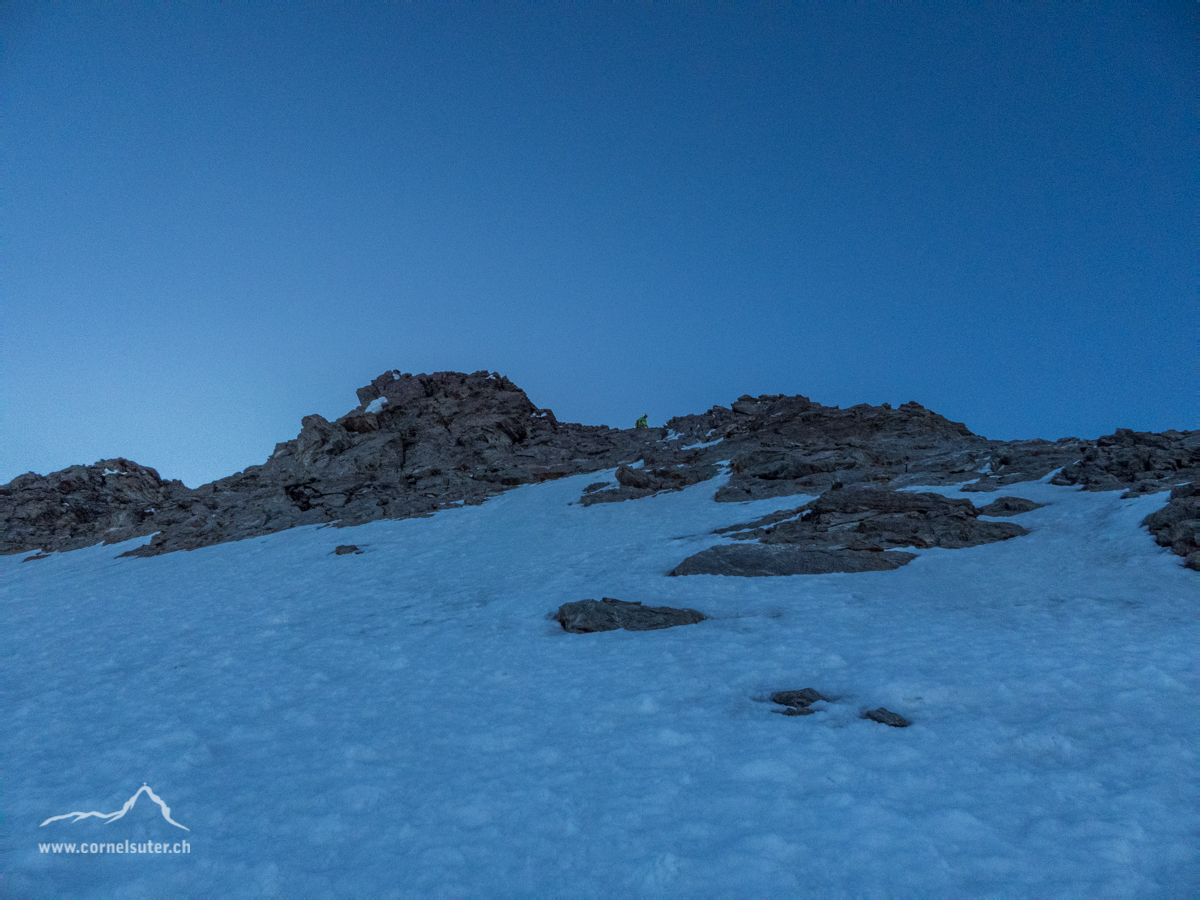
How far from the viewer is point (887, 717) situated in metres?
6.95

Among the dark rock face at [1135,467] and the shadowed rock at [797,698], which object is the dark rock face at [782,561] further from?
the dark rock face at [1135,467]

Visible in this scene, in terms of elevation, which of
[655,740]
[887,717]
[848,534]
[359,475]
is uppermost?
[359,475]

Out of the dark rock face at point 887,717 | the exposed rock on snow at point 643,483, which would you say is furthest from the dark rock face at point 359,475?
the dark rock face at point 887,717

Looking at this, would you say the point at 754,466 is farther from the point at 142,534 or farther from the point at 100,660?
the point at 142,534

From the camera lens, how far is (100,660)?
11.9m

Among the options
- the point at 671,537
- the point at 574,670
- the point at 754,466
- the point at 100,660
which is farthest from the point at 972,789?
the point at 754,466

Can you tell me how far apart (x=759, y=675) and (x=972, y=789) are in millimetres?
3285

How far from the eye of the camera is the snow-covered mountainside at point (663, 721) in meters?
4.90

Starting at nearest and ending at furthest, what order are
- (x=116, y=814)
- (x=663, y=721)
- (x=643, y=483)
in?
(x=116, y=814) < (x=663, y=721) < (x=643, y=483)

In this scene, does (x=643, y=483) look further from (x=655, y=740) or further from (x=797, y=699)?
(x=655, y=740)

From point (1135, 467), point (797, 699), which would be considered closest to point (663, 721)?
point (797, 699)

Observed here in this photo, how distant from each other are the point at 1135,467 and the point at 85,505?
2363 inches

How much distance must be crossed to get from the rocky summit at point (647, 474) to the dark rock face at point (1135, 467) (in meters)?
0.07

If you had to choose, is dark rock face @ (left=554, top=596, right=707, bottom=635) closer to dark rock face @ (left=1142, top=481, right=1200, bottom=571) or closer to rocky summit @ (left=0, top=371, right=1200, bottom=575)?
rocky summit @ (left=0, top=371, right=1200, bottom=575)
